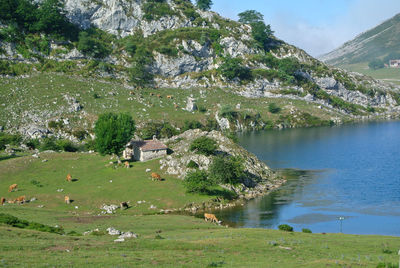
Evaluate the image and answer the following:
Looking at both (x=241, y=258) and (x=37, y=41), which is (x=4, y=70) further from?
(x=241, y=258)

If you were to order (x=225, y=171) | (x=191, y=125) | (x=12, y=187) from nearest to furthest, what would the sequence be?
(x=12, y=187) → (x=225, y=171) → (x=191, y=125)

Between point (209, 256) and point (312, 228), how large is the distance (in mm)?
35034

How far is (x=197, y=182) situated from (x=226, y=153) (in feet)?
68.3

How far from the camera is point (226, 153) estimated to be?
339 feet

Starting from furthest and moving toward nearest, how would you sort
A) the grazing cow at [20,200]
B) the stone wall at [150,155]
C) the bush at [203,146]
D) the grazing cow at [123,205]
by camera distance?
the stone wall at [150,155]
the bush at [203,146]
the grazing cow at [123,205]
the grazing cow at [20,200]

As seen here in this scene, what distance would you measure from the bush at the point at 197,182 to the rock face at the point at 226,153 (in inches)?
240

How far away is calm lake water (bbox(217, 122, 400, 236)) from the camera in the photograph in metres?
70.9

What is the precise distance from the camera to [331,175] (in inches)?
4195

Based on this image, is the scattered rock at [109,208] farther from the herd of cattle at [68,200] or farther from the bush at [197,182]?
the bush at [197,182]

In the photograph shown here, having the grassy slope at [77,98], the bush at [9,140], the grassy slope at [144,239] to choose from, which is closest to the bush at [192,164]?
the grassy slope at [144,239]

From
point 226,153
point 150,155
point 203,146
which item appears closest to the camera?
point 203,146

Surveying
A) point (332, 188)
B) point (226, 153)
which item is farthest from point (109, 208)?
point (332, 188)

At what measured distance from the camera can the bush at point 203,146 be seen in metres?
98.0

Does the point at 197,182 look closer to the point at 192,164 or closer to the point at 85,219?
the point at 192,164
